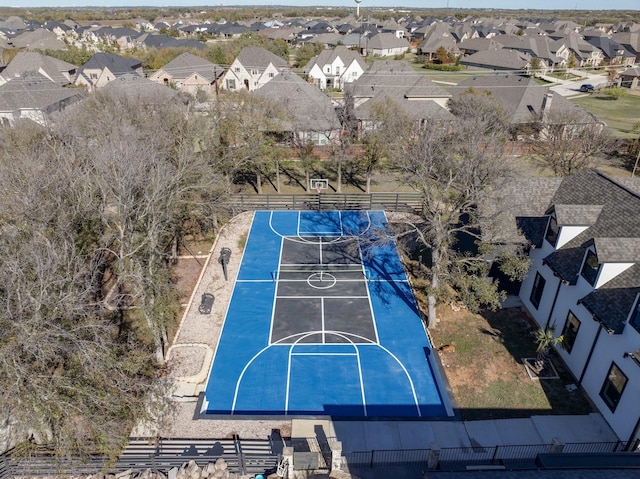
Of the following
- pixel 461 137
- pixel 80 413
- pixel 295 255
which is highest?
pixel 461 137

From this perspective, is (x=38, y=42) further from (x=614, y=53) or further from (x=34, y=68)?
(x=614, y=53)

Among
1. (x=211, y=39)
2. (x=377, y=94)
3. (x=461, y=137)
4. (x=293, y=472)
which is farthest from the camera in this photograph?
(x=211, y=39)

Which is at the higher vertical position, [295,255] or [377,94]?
[377,94]

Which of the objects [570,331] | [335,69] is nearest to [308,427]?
[570,331]

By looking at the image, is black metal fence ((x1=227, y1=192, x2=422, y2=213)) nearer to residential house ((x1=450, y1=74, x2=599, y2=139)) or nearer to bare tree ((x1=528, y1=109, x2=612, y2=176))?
bare tree ((x1=528, y1=109, x2=612, y2=176))

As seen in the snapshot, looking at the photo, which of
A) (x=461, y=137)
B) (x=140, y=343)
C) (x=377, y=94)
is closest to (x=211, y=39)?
(x=377, y=94)

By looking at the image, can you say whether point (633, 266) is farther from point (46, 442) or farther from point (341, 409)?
point (46, 442)
